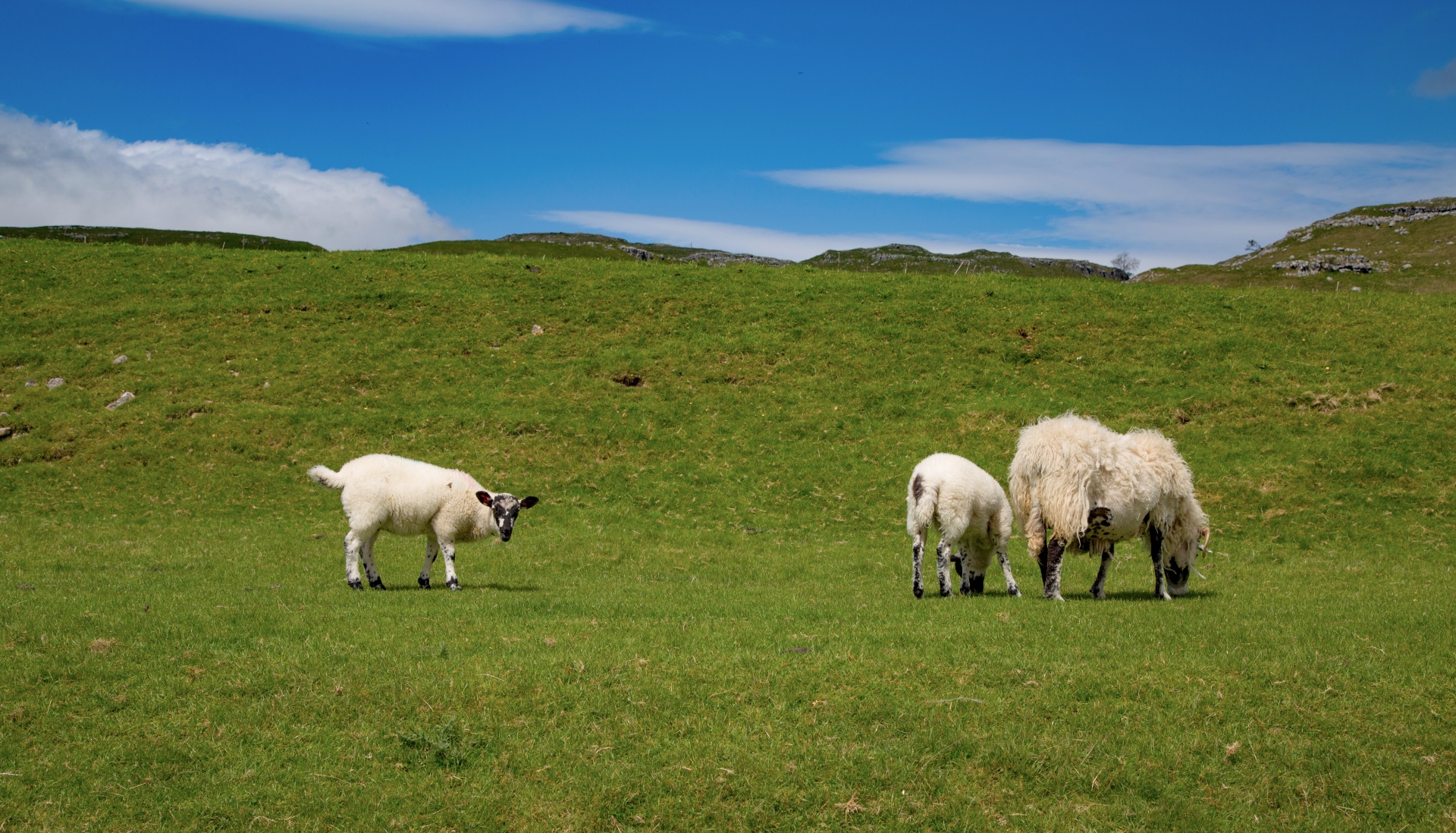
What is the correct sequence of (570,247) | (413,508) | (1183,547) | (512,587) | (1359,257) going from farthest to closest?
(570,247) → (1359,257) → (512,587) → (413,508) → (1183,547)

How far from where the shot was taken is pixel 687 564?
20.5 metres

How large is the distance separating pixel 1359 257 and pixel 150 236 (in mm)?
163971

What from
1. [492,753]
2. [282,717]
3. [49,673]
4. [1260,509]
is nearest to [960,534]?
[492,753]

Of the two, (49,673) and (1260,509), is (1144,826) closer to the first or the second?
(49,673)

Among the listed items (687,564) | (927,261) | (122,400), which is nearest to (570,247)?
(927,261)

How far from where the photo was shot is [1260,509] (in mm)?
24422

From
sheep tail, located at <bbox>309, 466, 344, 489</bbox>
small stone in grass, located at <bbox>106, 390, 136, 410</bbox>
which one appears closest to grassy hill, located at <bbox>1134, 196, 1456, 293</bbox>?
sheep tail, located at <bbox>309, 466, 344, 489</bbox>

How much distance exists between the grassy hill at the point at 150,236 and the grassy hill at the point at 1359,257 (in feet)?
338

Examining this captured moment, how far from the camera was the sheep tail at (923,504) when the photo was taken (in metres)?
15.0

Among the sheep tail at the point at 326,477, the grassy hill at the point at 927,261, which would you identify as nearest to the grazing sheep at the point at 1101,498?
the sheep tail at the point at 326,477

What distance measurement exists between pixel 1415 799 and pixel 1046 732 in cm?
313

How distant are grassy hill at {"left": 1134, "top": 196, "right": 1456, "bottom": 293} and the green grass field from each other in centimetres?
5238

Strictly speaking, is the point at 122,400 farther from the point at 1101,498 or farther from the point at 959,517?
the point at 1101,498

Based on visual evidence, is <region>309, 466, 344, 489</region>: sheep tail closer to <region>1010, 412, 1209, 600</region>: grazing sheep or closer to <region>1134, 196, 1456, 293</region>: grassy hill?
<region>1010, 412, 1209, 600</region>: grazing sheep
